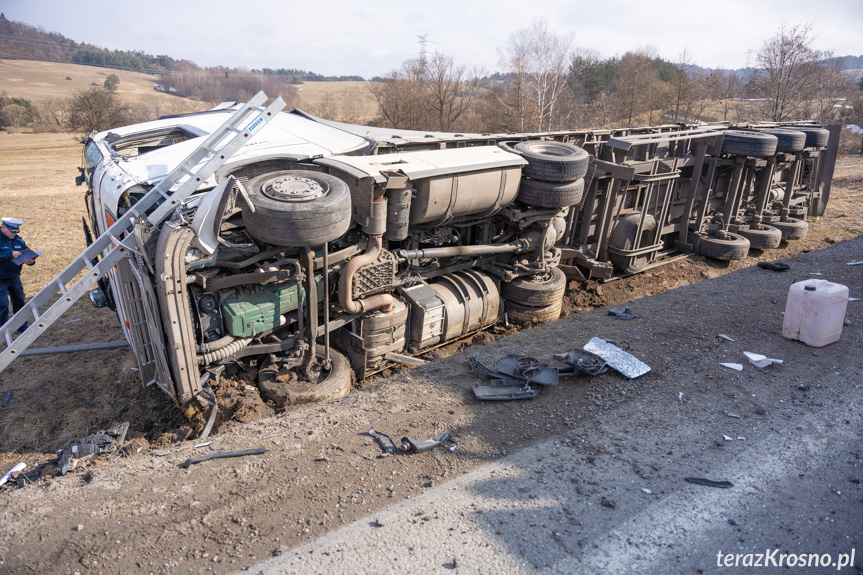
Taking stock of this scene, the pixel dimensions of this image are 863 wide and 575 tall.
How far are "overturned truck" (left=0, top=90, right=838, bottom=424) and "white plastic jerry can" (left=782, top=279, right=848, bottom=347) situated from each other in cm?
257

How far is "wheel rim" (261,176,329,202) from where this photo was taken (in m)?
4.48

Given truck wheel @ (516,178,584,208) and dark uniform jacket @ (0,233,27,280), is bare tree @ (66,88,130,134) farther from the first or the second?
truck wheel @ (516,178,584,208)

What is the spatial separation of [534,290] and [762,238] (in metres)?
5.92

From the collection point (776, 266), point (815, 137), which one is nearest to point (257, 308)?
point (776, 266)

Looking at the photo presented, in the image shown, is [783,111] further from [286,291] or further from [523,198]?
[286,291]

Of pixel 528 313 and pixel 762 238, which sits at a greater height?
pixel 762 238

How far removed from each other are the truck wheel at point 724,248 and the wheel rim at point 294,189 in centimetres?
746

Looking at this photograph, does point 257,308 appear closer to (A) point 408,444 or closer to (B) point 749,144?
(A) point 408,444

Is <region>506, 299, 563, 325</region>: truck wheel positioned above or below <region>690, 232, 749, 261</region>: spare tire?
below

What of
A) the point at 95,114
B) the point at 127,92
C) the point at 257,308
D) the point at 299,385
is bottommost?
the point at 299,385

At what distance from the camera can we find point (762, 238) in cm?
1006

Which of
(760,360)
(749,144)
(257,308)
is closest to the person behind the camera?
(257,308)

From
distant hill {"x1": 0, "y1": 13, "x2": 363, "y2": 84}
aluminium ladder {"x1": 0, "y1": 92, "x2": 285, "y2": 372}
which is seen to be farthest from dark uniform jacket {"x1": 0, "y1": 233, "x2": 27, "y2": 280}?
distant hill {"x1": 0, "y1": 13, "x2": 363, "y2": 84}

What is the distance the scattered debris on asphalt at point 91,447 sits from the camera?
4105 mm
